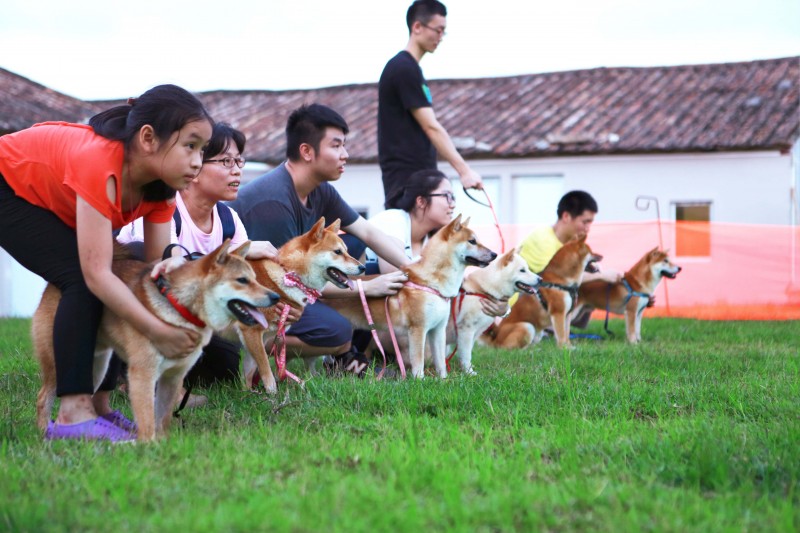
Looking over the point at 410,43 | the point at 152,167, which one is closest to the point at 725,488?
the point at 152,167

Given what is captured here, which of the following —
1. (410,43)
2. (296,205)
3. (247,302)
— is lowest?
(247,302)

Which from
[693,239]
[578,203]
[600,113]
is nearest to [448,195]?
[578,203]

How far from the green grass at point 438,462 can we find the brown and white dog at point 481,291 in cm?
136

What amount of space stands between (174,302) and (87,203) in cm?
53

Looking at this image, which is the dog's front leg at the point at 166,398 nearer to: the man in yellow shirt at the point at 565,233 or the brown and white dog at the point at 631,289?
the man in yellow shirt at the point at 565,233

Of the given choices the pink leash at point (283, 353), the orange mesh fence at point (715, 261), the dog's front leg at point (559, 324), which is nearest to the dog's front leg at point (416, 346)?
the pink leash at point (283, 353)

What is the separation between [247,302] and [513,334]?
16.7 feet

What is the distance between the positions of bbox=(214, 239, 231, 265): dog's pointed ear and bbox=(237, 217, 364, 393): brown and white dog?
149 centimetres

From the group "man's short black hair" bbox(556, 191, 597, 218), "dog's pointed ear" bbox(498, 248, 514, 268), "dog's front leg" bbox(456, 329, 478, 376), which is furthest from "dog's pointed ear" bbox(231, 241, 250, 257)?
"man's short black hair" bbox(556, 191, 597, 218)

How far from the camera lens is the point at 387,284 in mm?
5863

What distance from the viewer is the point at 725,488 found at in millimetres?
2969

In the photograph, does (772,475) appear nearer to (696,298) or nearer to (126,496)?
(126,496)

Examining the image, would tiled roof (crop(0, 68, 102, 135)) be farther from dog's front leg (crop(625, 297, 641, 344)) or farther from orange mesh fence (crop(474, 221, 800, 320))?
dog's front leg (crop(625, 297, 641, 344))

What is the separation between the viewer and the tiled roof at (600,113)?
64.1 ft
